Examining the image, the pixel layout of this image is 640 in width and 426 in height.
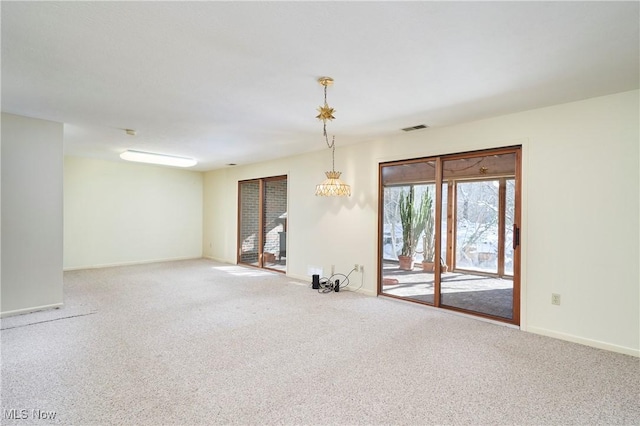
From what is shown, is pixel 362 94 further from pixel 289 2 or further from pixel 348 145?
pixel 348 145

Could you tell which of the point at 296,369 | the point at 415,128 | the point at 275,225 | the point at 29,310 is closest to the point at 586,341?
the point at 296,369

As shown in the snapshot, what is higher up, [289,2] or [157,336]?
[289,2]

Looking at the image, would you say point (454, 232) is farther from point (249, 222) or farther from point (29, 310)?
point (29, 310)

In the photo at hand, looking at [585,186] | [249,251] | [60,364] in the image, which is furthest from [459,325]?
[249,251]

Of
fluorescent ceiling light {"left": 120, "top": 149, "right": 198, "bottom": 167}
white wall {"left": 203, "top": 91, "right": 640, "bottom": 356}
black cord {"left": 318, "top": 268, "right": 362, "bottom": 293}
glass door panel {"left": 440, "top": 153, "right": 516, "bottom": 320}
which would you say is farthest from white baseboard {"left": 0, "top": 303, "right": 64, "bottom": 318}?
white wall {"left": 203, "top": 91, "right": 640, "bottom": 356}

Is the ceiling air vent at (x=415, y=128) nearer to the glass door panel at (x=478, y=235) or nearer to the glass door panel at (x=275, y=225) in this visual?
the glass door panel at (x=478, y=235)

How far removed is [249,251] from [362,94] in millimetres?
5157

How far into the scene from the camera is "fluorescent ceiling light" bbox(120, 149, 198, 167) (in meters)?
5.94

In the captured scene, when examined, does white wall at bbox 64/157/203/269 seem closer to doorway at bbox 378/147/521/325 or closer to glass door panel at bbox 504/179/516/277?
doorway at bbox 378/147/521/325

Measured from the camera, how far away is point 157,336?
10.2 ft

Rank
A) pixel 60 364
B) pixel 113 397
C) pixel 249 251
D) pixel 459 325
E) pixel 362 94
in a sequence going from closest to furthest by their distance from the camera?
pixel 113 397 → pixel 60 364 → pixel 362 94 → pixel 459 325 → pixel 249 251

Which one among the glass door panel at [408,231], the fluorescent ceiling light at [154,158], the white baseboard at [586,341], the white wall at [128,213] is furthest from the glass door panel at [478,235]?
the white wall at [128,213]

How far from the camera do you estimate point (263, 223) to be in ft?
22.9

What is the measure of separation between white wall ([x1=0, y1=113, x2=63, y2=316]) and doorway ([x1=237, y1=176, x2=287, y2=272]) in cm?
356
